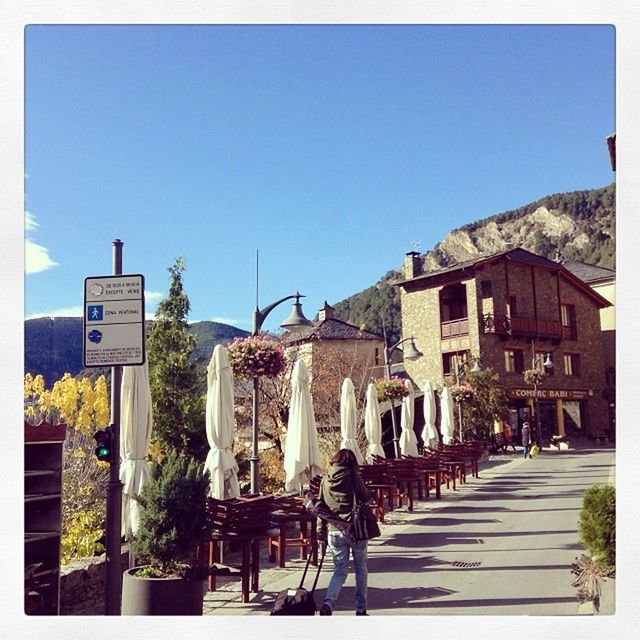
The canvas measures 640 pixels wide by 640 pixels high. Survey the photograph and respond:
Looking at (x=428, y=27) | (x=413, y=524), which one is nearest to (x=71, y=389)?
(x=413, y=524)

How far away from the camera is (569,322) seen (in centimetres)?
1642

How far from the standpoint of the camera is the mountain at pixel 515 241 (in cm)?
1306

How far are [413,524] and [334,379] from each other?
1276 centimetres

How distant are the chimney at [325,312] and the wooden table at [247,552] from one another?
21.3 meters

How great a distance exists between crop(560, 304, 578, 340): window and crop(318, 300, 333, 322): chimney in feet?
38.1

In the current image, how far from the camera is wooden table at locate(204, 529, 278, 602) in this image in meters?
6.23

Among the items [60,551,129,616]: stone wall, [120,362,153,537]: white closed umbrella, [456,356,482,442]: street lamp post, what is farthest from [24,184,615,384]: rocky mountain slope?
[456,356,482,442]: street lamp post

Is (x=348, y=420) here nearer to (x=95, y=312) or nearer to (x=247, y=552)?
(x=247, y=552)

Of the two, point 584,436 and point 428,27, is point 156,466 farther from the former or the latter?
point 584,436

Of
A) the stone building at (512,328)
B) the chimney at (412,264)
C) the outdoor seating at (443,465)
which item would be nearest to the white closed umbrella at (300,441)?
the outdoor seating at (443,465)

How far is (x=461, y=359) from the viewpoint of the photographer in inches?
830

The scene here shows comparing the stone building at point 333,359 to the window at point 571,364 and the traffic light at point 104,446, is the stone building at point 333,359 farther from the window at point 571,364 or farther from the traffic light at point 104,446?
the traffic light at point 104,446

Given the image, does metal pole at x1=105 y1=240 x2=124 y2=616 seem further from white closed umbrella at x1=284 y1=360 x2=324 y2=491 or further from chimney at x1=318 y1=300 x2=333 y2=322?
chimney at x1=318 y1=300 x2=333 y2=322

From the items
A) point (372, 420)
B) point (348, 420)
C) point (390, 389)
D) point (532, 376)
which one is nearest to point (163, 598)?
point (348, 420)
